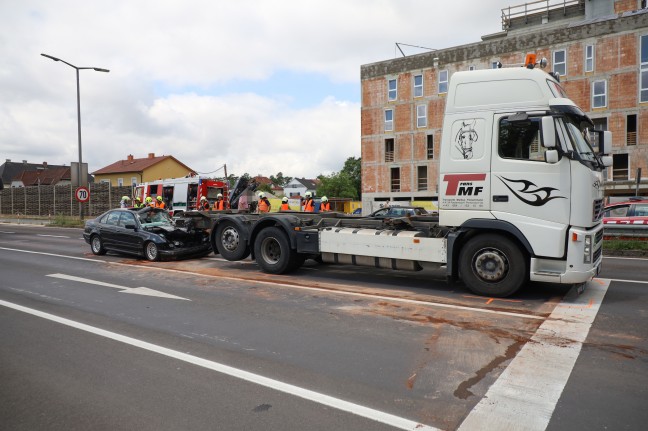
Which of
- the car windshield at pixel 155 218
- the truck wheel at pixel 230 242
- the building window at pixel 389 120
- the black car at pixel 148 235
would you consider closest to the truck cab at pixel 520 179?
the truck wheel at pixel 230 242

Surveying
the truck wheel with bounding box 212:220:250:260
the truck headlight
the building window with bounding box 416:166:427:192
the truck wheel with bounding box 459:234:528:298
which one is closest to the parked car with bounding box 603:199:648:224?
the truck headlight

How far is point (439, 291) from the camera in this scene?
8.30 m

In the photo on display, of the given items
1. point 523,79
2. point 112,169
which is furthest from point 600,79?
point 112,169

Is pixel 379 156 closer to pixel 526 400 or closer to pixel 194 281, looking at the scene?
pixel 194 281

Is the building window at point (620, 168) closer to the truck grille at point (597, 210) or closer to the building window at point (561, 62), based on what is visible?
the building window at point (561, 62)

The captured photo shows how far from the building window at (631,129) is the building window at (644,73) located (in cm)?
145

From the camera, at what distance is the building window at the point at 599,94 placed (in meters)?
35.7

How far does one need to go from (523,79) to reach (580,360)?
434 cm

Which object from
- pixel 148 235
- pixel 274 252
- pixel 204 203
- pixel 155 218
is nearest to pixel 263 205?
pixel 155 218

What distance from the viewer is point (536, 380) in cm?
429

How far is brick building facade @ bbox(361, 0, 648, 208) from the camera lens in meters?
34.6

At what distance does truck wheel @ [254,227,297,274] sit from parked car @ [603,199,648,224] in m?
10.6

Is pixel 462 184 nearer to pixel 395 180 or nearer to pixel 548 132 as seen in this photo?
pixel 548 132

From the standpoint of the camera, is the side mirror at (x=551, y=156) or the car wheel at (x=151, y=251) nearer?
the side mirror at (x=551, y=156)
